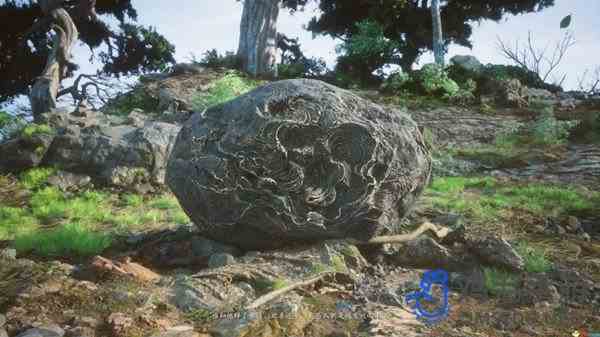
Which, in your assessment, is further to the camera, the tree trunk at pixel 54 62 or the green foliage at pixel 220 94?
the tree trunk at pixel 54 62

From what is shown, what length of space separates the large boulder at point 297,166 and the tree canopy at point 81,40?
458 inches

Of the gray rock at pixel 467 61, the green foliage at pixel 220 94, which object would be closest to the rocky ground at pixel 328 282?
the green foliage at pixel 220 94

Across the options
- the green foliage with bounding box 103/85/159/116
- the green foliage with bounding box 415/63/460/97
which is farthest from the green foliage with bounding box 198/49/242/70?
the green foliage with bounding box 415/63/460/97

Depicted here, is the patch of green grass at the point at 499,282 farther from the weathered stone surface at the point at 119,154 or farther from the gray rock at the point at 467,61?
the gray rock at the point at 467,61

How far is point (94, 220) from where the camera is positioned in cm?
582

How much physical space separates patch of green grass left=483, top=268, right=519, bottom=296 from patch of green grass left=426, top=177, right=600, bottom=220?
6.17ft

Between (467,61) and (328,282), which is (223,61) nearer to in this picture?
(467,61)

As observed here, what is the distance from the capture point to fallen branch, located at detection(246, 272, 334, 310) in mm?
2629

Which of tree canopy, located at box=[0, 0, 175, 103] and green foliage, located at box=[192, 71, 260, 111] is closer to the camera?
green foliage, located at box=[192, 71, 260, 111]

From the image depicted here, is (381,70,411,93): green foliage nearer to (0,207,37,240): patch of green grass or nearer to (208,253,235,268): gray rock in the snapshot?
(0,207,37,240): patch of green grass

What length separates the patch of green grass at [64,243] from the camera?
4.24 meters

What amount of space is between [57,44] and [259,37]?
564cm

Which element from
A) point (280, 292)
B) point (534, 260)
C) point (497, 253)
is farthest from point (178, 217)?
point (534, 260)

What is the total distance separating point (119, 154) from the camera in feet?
24.8
